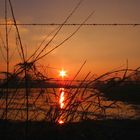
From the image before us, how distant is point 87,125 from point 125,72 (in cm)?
75

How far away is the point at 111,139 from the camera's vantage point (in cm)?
312

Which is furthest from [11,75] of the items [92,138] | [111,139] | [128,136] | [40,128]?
[128,136]

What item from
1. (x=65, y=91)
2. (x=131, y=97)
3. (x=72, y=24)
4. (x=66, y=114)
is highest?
(x=131, y=97)

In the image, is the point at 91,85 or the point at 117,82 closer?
the point at 117,82

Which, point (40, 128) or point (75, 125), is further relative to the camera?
point (75, 125)

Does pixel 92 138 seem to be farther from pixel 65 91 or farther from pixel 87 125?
pixel 65 91

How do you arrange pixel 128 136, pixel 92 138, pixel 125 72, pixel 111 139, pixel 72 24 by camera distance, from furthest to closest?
pixel 128 136
pixel 72 24
pixel 111 139
pixel 92 138
pixel 125 72

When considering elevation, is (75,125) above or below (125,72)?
below

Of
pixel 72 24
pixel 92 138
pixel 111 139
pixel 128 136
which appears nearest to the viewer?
pixel 92 138

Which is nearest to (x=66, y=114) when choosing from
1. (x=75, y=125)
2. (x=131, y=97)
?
(x=75, y=125)

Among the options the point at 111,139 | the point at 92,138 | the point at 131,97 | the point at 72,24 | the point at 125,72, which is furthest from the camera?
the point at 131,97

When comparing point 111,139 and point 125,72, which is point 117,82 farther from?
point 111,139

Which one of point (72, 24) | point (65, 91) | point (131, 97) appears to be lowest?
point (65, 91)

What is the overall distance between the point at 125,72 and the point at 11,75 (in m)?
0.84
